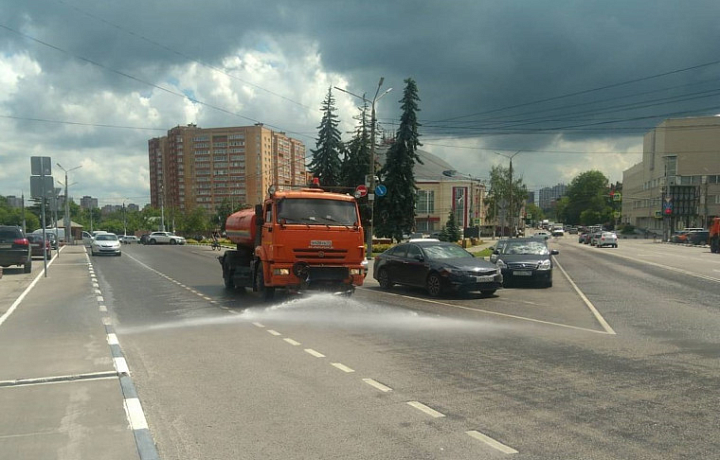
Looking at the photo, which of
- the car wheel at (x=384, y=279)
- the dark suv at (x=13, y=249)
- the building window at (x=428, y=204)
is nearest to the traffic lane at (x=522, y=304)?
the car wheel at (x=384, y=279)

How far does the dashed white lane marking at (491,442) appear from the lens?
14.1 ft

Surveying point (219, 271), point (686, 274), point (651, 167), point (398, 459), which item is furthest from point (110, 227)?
point (398, 459)

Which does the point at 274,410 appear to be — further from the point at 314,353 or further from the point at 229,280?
the point at 229,280

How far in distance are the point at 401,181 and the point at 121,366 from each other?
3694cm

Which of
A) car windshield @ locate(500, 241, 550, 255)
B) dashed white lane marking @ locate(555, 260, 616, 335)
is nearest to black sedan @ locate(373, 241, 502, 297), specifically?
dashed white lane marking @ locate(555, 260, 616, 335)

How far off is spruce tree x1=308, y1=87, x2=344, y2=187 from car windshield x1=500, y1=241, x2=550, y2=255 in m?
31.4

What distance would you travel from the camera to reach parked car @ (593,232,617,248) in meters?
54.5

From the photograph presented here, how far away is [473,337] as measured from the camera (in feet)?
29.6

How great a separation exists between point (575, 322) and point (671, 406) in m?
5.40

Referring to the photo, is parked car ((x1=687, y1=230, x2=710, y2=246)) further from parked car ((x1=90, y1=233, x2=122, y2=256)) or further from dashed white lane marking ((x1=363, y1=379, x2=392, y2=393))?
dashed white lane marking ((x1=363, y1=379, x2=392, y2=393))

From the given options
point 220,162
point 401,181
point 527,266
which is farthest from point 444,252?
point 220,162

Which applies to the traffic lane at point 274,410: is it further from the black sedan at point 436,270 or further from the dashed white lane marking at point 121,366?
the black sedan at point 436,270

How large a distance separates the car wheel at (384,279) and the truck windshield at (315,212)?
393cm

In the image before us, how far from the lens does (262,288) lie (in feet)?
45.6
